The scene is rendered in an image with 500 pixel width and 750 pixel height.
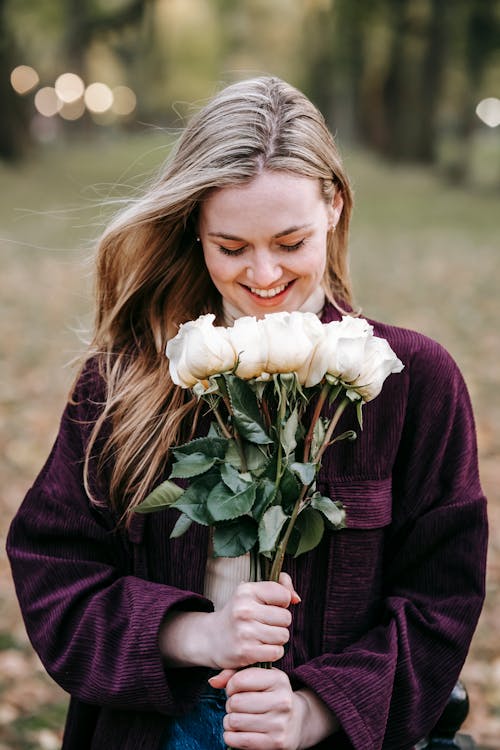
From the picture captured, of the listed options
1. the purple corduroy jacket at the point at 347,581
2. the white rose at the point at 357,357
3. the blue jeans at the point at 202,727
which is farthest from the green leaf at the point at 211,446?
the blue jeans at the point at 202,727

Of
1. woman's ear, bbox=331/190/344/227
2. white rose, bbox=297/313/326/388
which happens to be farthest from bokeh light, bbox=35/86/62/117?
white rose, bbox=297/313/326/388

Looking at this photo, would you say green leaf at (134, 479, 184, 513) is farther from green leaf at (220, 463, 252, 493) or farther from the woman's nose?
the woman's nose

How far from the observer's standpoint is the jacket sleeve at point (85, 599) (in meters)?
1.86

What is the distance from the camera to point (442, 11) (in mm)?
22031

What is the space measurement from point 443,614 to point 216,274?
0.85m

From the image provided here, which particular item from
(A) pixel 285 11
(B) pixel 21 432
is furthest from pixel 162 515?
(A) pixel 285 11

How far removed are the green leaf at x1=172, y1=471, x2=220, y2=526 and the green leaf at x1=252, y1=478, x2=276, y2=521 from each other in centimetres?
8

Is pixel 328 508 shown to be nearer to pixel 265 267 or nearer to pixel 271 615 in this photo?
pixel 271 615

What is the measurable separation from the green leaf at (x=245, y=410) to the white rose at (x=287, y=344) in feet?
0.20

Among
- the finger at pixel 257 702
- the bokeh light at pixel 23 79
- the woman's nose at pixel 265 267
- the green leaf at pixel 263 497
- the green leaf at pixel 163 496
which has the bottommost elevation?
the finger at pixel 257 702

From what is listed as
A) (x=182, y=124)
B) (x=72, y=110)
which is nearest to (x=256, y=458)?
(x=182, y=124)

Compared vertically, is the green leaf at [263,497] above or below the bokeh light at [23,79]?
below

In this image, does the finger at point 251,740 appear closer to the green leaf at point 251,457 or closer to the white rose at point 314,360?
the green leaf at point 251,457

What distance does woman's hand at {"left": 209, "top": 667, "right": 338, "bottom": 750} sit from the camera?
1.69 metres
